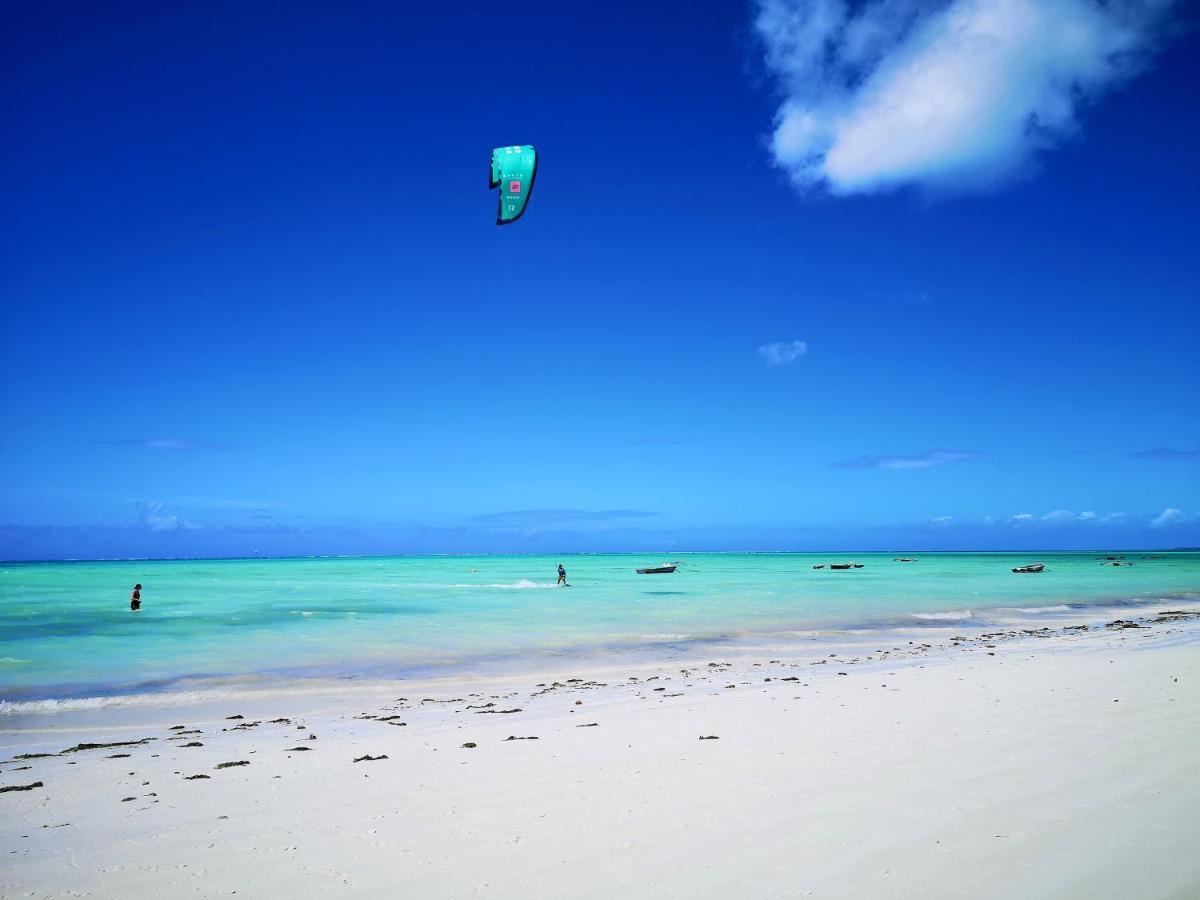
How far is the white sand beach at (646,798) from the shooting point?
13.9 ft

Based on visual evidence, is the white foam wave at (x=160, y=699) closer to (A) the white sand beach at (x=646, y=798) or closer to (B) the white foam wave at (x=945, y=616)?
(A) the white sand beach at (x=646, y=798)

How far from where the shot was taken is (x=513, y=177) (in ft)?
51.1

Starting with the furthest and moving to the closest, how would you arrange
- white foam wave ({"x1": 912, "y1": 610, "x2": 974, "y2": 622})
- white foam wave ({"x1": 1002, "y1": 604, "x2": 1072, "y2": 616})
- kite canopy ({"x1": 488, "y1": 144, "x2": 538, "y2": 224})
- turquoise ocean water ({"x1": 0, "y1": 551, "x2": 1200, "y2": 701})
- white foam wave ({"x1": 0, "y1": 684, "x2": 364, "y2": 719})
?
white foam wave ({"x1": 1002, "y1": 604, "x2": 1072, "y2": 616}) → white foam wave ({"x1": 912, "y1": 610, "x2": 974, "y2": 622}) → turquoise ocean water ({"x1": 0, "y1": 551, "x2": 1200, "y2": 701}) → kite canopy ({"x1": 488, "y1": 144, "x2": 538, "y2": 224}) → white foam wave ({"x1": 0, "y1": 684, "x2": 364, "y2": 719})

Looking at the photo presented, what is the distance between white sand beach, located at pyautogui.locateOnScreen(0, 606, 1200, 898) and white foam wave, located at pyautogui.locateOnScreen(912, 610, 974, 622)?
652 inches

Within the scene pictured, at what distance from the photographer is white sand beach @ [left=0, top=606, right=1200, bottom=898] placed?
167 inches

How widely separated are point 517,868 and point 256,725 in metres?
7.56

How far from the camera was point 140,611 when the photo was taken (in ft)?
107

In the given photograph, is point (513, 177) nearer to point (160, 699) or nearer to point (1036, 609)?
point (160, 699)

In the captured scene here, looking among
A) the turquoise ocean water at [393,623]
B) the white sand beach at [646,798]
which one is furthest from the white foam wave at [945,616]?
the white sand beach at [646,798]

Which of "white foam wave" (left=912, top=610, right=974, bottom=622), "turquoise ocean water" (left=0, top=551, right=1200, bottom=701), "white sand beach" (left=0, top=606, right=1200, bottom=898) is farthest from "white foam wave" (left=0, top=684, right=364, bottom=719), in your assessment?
"white foam wave" (left=912, top=610, right=974, bottom=622)

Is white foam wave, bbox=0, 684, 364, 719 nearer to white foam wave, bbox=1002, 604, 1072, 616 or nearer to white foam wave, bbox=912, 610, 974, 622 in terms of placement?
white foam wave, bbox=912, 610, 974, 622

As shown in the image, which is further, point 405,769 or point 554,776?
point 405,769

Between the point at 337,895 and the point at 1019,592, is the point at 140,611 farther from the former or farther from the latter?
the point at 1019,592

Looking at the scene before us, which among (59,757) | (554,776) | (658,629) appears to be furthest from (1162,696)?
(658,629)
